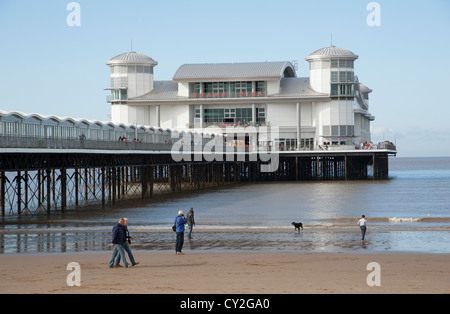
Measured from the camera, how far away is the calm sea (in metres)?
24.6

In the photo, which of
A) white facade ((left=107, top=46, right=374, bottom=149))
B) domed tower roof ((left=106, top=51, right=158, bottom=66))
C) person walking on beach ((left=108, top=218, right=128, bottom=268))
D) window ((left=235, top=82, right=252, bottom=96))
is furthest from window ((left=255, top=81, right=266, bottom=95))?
person walking on beach ((left=108, top=218, right=128, bottom=268))

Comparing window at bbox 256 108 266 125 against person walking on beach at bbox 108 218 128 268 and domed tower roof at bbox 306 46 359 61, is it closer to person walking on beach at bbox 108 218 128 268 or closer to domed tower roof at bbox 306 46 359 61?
domed tower roof at bbox 306 46 359 61

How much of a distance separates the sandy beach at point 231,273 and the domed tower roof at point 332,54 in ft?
208

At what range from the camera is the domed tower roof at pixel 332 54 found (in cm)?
8288

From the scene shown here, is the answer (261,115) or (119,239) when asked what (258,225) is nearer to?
(119,239)

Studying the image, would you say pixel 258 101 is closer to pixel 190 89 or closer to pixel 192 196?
pixel 190 89

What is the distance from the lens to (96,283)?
15664 millimetres

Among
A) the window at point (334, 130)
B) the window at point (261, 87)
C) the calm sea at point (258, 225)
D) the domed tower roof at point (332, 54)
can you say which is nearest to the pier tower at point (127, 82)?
the window at point (261, 87)

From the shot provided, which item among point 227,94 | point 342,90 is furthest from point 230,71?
point 342,90

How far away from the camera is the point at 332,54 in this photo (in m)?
83.0
